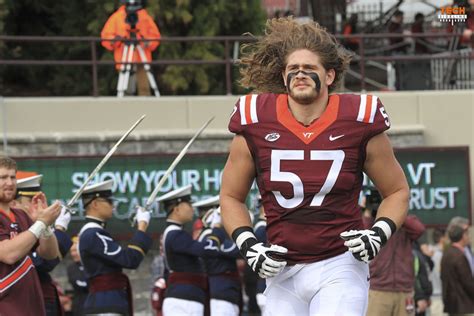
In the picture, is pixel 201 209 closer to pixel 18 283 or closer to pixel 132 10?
pixel 132 10

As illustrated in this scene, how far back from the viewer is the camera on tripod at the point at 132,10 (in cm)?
1725

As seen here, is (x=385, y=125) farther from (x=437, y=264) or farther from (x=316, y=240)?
(x=437, y=264)

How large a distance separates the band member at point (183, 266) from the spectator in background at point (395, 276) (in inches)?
60.7

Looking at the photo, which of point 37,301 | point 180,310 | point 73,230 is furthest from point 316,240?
point 73,230

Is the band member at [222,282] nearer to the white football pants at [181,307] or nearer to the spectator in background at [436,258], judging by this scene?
the white football pants at [181,307]

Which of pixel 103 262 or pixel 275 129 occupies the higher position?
pixel 275 129

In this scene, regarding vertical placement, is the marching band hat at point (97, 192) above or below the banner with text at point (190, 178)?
above

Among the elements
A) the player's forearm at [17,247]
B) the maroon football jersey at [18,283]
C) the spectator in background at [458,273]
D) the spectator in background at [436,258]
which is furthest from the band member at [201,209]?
the player's forearm at [17,247]

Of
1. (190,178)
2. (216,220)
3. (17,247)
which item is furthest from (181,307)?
(17,247)

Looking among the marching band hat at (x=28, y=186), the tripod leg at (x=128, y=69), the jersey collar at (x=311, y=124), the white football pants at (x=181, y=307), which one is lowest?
the white football pants at (x=181, y=307)

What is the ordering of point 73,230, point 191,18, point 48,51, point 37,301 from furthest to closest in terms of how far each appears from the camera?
point 48,51, point 191,18, point 73,230, point 37,301

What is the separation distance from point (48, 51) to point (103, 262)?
11343 mm

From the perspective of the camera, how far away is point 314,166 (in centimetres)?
709

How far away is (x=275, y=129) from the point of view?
7.16 meters
